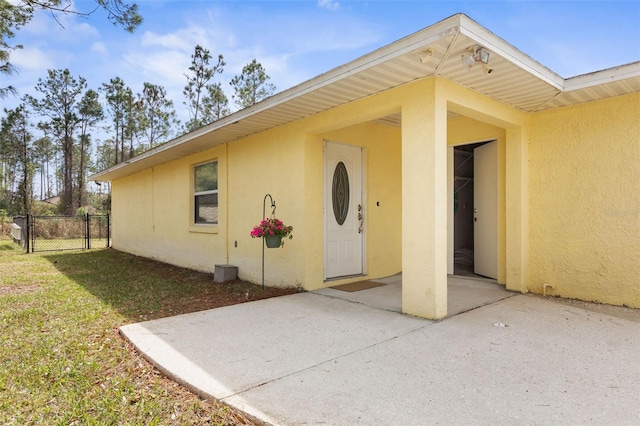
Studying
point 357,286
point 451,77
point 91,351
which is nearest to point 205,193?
point 357,286

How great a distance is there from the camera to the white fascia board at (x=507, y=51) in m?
2.98

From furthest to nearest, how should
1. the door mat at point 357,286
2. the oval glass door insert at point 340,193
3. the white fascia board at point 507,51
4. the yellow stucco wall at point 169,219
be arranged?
the yellow stucco wall at point 169,219 < the oval glass door insert at point 340,193 < the door mat at point 357,286 < the white fascia board at point 507,51

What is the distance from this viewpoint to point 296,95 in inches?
174

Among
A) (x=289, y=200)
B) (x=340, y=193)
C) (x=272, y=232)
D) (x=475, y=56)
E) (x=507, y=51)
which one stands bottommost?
(x=272, y=232)

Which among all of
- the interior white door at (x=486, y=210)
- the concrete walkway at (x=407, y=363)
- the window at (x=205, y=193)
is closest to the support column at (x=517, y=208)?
the interior white door at (x=486, y=210)

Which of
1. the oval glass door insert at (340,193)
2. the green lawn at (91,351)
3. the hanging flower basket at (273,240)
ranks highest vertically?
the oval glass door insert at (340,193)

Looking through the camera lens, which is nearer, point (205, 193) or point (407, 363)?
point (407, 363)

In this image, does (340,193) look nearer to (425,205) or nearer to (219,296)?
(425,205)

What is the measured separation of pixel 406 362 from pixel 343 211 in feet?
11.0

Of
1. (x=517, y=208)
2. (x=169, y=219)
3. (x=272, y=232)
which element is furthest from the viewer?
(x=169, y=219)

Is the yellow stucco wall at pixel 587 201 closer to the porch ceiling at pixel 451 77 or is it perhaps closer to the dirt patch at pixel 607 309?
the dirt patch at pixel 607 309

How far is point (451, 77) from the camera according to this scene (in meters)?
3.86

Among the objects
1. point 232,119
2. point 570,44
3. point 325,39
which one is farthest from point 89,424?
point 570,44

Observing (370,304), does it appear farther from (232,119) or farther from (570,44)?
(570,44)
